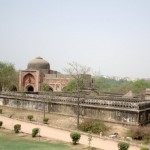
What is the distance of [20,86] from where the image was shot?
53219 mm

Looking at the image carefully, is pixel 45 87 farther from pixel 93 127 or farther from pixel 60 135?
pixel 60 135

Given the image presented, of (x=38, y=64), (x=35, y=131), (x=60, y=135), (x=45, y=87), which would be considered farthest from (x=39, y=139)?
(x=38, y=64)

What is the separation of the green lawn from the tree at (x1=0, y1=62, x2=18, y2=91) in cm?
3171

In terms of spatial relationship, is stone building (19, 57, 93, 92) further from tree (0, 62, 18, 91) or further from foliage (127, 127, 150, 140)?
foliage (127, 127, 150, 140)

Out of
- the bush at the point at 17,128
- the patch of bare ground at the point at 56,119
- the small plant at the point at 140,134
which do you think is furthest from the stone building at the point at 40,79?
the small plant at the point at 140,134

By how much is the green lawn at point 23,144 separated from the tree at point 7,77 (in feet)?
104

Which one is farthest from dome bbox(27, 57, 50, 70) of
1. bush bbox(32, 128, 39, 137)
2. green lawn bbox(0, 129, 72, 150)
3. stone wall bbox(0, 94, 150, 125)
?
bush bbox(32, 128, 39, 137)

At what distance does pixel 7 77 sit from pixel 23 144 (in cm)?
3531

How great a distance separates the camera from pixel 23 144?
1880 centimetres

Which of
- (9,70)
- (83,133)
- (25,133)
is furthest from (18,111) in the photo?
(9,70)

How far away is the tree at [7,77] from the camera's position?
5206cm

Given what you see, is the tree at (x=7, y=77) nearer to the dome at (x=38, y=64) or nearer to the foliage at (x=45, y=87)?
the dome at (x=38, y=64)

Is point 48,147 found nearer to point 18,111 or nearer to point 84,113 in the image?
point 84,113

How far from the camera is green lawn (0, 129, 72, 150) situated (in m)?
17.8
